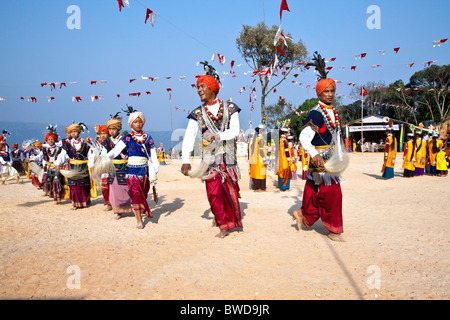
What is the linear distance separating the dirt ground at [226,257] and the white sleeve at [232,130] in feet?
5.14

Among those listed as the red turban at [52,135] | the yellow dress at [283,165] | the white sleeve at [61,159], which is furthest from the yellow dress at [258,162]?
the red turban at [52,135]

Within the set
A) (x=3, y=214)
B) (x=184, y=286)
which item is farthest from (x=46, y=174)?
(x=184, y=286)

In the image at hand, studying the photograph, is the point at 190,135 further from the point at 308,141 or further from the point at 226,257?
the point at 226,257

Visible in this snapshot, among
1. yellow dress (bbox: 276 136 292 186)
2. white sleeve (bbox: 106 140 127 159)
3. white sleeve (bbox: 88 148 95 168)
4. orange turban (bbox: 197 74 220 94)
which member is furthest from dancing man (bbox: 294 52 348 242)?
white sleeve (bbox: 88 148 95 168)

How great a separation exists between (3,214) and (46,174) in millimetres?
2120

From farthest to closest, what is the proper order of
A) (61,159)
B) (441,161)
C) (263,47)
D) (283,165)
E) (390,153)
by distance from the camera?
(263,47)
(441,161)
(390,153)
(283,165)
(61,159)

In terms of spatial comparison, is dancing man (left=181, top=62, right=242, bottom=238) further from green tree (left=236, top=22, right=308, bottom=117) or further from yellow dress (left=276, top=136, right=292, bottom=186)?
green tree (left=236, top=22, right=308, bottom=117)

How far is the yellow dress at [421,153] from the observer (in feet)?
42.6

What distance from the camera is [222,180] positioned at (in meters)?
4.88

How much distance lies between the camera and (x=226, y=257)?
393 cm

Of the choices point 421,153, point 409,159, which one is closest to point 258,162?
point 409,159

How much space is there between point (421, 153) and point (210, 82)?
11.7 meters

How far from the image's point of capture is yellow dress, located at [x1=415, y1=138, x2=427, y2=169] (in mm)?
12977
